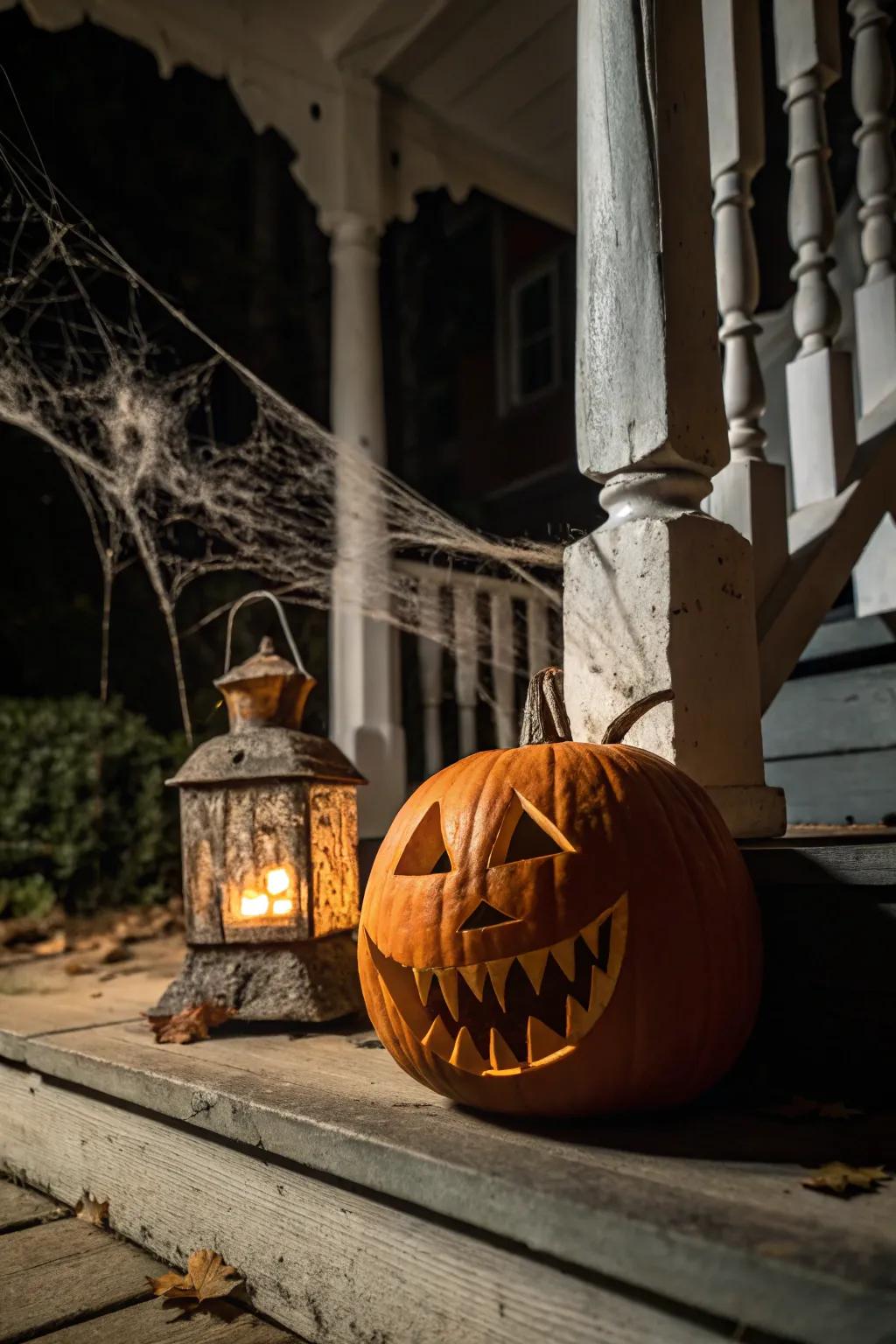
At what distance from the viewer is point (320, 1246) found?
1.45m

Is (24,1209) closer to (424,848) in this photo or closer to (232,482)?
(424,848)

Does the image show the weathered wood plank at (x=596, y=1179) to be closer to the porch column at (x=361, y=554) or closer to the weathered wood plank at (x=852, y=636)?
the weathered wood plank at (x=852, y=636)

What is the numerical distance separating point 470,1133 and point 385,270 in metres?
11.0

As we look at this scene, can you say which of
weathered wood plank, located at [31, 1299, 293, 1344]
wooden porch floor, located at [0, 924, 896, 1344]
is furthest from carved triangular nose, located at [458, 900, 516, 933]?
weathered wood plank, located at [31, 1299, 293, 1344]

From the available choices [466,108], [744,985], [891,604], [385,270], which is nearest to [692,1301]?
[744,985]

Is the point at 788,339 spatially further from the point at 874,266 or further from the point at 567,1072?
the point at 567,1072

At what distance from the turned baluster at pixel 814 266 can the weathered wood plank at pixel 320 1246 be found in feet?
6.13

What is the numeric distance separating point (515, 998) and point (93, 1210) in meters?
1.03

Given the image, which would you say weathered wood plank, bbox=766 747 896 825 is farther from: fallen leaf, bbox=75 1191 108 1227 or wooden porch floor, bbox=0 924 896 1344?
fallen leaf, bbox=75 1191 108 1227

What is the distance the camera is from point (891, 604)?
277 cm

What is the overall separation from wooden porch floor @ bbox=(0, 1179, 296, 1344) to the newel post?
114 centimetres

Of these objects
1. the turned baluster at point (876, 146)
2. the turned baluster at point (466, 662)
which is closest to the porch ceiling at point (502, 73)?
the turned baluster at point (876, 146)

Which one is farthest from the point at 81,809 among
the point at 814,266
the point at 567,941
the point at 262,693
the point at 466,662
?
the point at 567,941

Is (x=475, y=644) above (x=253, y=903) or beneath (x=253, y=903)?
above
